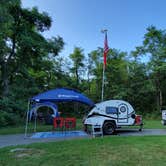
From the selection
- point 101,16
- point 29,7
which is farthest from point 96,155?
point 29,7

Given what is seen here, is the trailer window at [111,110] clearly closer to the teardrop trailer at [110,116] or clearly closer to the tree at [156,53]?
the teardrop trailer at [110,116]

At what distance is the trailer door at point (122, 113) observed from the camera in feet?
45.3

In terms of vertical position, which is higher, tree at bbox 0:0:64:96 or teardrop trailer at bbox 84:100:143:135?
tree at bbox 0:0:64:96

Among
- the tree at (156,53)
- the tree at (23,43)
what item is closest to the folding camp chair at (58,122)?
the tree at (23,43)

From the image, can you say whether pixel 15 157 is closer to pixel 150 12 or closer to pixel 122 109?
pixel 122 109

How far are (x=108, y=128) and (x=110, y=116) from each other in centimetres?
72

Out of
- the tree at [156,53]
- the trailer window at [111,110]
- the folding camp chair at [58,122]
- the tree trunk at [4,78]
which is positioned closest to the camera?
the trailer window at [111,110]

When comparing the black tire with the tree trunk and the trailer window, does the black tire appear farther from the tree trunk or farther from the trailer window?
the tree trunk

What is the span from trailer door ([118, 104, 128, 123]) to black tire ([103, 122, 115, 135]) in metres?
0.62

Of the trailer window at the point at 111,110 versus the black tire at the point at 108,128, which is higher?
the trailer window at the point at 111,110

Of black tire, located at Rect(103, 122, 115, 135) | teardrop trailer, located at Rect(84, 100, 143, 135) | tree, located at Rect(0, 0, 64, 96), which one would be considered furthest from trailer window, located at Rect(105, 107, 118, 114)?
tree, located at Rect(0, 0, 64, 96)

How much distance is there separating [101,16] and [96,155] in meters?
17.9

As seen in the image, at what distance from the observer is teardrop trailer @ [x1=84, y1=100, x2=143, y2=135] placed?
13273 mm

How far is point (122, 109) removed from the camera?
550 inches
